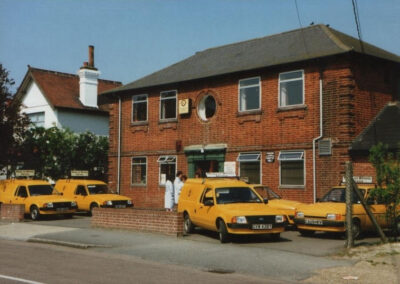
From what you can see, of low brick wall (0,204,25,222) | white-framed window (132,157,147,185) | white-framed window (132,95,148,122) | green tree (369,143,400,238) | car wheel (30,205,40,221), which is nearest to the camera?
green tree (369,143,400,238)

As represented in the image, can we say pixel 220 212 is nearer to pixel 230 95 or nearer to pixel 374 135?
pixel 374 135

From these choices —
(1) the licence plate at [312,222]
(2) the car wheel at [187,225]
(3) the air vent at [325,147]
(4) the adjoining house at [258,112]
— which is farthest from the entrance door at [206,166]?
(1) the licence plate at [312,222]

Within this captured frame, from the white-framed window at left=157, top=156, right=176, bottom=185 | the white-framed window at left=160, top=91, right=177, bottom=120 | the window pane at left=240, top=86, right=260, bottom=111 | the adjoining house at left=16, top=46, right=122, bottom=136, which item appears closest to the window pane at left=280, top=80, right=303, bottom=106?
the window pane at left=240, top=86, right=260, bottom=111

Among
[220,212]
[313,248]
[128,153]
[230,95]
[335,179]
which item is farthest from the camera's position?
[128,153]

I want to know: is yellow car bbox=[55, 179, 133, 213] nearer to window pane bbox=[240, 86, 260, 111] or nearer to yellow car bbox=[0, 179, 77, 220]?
yellow car bbox=[0, 179, 77, 220]

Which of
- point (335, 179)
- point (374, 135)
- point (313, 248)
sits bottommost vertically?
point (313, 248)

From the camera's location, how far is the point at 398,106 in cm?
2191

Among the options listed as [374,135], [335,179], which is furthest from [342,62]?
[335,179]

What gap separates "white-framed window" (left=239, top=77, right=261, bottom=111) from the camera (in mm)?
23531

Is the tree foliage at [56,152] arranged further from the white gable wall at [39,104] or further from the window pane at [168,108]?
the window pane at [168,108]

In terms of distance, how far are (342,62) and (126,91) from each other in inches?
485

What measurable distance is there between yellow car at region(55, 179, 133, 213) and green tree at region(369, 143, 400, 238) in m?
12.3

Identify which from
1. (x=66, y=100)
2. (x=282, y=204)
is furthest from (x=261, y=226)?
(x=66, y=100)

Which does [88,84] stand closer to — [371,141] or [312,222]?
[371,141]
